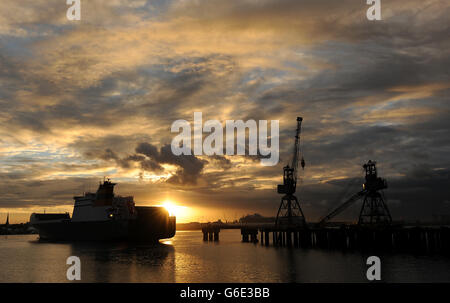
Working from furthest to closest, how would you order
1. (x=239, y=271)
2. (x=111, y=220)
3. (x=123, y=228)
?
1. (x=111, y=220)
2. (x=123, y=228)
3. (x=239, y=271)

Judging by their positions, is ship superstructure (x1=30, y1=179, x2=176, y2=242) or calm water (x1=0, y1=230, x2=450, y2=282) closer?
calm water (x1=0, y1=230, x2=450, y2=282)

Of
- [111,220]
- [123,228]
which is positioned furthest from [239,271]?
[111,220]

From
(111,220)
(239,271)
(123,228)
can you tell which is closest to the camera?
(239,271)

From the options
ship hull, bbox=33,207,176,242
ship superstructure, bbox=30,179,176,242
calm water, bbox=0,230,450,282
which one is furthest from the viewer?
ship superstructure, bbox=30,179,176,242

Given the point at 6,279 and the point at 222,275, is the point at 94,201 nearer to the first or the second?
the point at 6,279

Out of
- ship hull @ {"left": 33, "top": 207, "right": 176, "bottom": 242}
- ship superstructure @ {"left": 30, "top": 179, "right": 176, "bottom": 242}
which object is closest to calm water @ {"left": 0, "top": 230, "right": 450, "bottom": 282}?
ship hull @ {"left": 33, "top": 207, "right": 176, "bottom": 242}

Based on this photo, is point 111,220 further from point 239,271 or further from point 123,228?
point 239,271

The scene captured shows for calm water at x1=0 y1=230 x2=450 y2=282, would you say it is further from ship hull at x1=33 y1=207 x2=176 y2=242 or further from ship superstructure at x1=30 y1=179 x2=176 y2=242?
ship superstructure at x1=30 y1=179 x2=176 y2=242

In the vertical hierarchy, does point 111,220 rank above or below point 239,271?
above

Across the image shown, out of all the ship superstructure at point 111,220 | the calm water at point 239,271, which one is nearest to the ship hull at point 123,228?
the ship superstructure at point 111,220

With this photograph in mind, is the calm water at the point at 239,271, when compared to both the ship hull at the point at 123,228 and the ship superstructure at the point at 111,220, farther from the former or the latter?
the ship superstructure at the point at 111,220

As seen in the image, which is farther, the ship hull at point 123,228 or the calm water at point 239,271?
the ship hull at point 123,228

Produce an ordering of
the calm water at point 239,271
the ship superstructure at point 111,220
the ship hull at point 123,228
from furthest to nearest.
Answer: the ship superstructure at point 111,220 → the ship hull at point 123,228 → the calm water at point 239,271

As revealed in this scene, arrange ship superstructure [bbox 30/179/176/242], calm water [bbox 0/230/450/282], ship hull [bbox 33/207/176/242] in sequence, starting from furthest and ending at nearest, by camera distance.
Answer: ship superstructure [bbox 30/179/176/242], ship hull [bbox 33/207/176/242], calm water [bbox 0/230/450/282]
